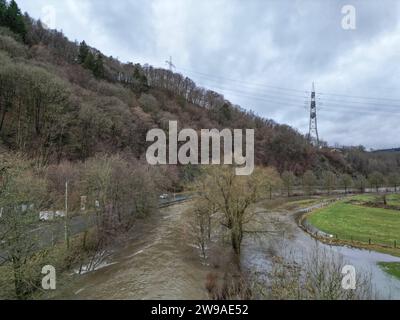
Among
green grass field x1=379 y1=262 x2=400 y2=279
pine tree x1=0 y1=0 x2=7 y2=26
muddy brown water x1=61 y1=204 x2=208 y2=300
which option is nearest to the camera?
muddy brown water x1=61 y1=204 x2=208 y2=300

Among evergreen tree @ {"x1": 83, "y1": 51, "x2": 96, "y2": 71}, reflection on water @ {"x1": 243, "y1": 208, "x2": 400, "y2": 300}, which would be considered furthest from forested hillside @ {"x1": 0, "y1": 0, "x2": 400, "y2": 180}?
reflection on water @ {"x1": 243, "y1": 208, "x2": 400, "y2": 300}

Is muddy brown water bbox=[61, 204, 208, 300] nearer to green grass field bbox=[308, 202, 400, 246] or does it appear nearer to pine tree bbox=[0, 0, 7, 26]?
green grass field bbox=[308, 202, 400, 246]

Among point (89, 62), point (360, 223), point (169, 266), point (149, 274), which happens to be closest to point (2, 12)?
point (89, 62)

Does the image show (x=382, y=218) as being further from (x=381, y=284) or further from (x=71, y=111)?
(x=71, y=111)

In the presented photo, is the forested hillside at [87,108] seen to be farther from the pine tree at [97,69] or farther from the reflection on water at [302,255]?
the reflection on water at [302,255]

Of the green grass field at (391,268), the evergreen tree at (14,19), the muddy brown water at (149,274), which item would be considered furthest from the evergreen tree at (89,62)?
the green grass field at (391,268)

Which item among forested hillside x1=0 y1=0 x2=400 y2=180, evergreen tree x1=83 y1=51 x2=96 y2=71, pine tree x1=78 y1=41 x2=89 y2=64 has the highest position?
pine tree x1=78 y1=41 x2=89 y2=64

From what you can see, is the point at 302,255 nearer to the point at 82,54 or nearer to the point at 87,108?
the point at 87,108
